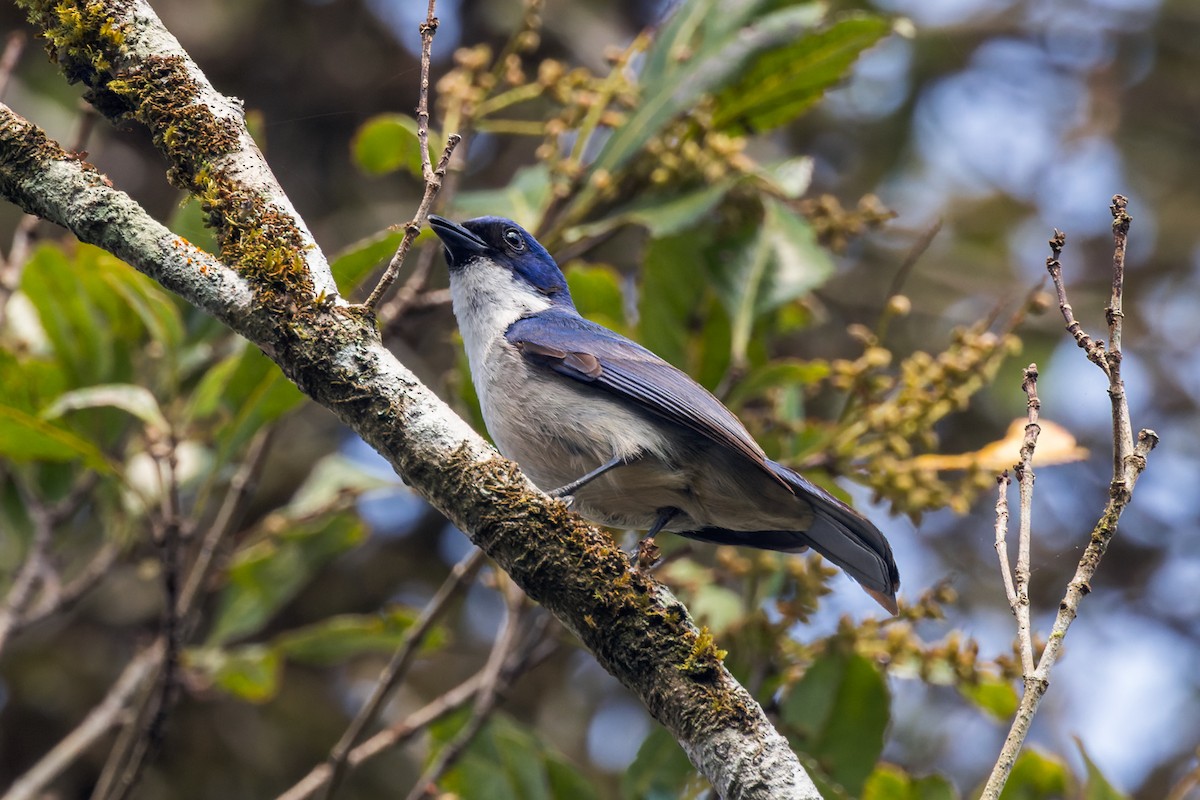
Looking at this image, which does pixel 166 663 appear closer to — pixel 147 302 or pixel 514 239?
pixel 147 302

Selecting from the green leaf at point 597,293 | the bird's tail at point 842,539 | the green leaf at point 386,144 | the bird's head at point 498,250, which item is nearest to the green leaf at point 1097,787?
the bird's tail at point 842,539

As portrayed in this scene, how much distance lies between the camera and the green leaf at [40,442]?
141 inches

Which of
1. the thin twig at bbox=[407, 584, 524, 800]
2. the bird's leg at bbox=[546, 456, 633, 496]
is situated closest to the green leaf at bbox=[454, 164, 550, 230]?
the bird's leg at bbox=[546, 456, 633, 496]

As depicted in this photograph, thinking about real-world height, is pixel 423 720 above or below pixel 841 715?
below

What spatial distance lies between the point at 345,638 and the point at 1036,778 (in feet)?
7.86

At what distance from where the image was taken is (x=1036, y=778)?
3.76 m

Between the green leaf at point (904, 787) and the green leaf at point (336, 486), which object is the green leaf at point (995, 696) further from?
the green leaf at point (336, 486)

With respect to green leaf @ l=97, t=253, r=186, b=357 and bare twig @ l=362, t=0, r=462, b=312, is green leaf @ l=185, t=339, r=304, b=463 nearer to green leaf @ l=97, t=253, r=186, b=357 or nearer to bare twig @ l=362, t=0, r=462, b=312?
green leaf @ l=97, t=253, r=186, b=357

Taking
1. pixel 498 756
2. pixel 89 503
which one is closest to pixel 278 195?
pixel 498 756

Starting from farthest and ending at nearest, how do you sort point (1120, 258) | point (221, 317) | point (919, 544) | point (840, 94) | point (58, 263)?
point (840, 94) < point (919, 544) < point (58, 263) < point (221, 317) < point (1120, 258)

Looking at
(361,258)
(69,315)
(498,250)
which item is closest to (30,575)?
(69,315)

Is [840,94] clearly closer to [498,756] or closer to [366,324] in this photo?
[498,756]

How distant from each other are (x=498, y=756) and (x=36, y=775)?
4.61 feet

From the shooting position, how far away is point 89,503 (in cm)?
473
